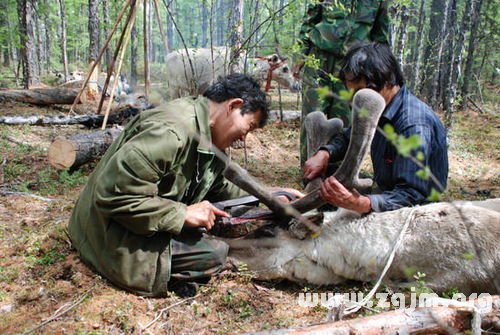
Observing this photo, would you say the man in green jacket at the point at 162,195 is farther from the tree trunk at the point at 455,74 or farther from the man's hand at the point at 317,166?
the tree trunk at the point at 455,74

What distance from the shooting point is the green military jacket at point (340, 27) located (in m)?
5.29

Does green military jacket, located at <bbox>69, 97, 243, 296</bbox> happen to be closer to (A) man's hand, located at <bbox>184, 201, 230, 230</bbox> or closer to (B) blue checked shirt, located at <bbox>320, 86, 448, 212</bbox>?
(A) man's hand, located at <bbox>184, 201, 230, 230</bbox>

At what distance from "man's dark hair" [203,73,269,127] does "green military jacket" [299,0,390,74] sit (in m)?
2.77

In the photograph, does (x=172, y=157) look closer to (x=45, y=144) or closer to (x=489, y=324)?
(x=489, y=324)

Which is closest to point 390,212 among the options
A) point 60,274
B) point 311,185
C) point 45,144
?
point 311,185

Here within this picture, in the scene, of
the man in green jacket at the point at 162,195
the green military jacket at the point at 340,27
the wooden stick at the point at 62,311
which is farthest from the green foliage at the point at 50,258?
the green military jacket at the point at 340,27

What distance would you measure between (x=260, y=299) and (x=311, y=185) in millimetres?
1004

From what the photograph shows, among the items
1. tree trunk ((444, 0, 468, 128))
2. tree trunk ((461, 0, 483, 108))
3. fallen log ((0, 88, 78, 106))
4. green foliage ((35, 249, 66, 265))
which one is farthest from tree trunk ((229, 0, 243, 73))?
tree trunk ((461, 0, 483, 108))

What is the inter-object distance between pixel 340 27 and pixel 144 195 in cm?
392

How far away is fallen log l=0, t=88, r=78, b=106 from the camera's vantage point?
396 inches

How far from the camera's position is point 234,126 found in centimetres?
277

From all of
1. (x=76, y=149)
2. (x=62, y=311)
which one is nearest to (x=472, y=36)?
(x=76, y=149)

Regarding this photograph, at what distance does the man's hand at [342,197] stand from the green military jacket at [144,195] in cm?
81

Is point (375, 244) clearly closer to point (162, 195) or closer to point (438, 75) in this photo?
point (162, 195)
